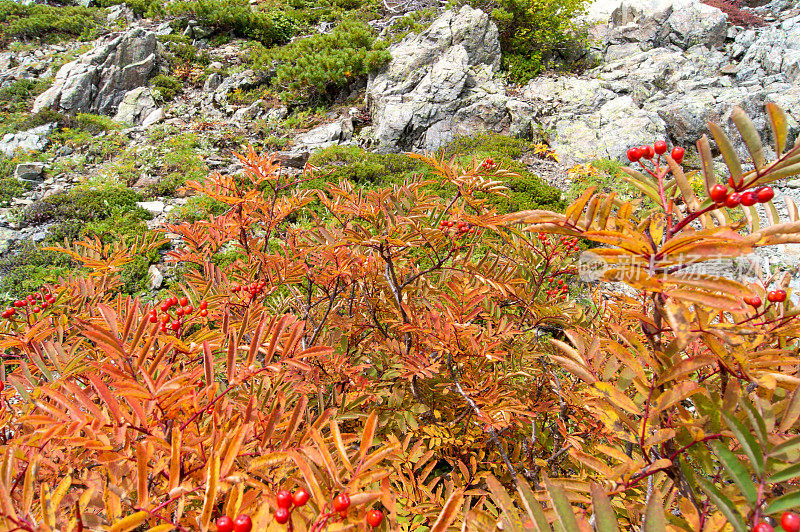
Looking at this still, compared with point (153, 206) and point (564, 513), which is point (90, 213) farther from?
point (564, 513)

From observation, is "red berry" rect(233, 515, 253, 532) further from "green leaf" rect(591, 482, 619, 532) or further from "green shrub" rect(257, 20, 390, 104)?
"green shrub" rect(257, 20, 390, 104)

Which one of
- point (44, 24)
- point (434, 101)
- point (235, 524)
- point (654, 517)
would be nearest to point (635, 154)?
point (654, 517)

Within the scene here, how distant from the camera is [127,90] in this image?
8359mm

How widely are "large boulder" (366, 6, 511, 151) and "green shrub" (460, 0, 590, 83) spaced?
2.04 feet

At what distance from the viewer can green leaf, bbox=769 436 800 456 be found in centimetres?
43

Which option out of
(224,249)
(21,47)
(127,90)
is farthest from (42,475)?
(21,47)

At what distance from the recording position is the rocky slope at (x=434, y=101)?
5977 mm

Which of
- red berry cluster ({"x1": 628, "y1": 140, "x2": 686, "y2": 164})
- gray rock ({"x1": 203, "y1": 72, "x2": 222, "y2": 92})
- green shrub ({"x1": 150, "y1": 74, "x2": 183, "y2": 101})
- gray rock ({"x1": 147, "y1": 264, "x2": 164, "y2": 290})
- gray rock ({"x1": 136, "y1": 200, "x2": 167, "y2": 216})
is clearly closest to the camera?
red berry cluster ({"x1": 628, "y1": 140, "x2": 686, "y2": 164})

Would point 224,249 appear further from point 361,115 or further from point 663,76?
point 663,76

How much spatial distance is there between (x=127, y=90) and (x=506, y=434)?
10.7 m

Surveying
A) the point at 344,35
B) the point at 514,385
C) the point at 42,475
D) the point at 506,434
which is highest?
the point at 344,35

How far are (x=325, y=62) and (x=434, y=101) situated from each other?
2577 millimetres

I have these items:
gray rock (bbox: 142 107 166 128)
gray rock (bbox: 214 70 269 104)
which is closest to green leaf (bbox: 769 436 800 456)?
gray rock (bbox: 142 107 166 128)

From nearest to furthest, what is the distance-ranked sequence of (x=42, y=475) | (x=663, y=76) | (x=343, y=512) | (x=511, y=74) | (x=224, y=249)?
1. (x=343, y=512)
2. (x=42, y=475)
3. (x=224, y=249)
4. (x=663, y=76)
5. (x=511, y=74)
